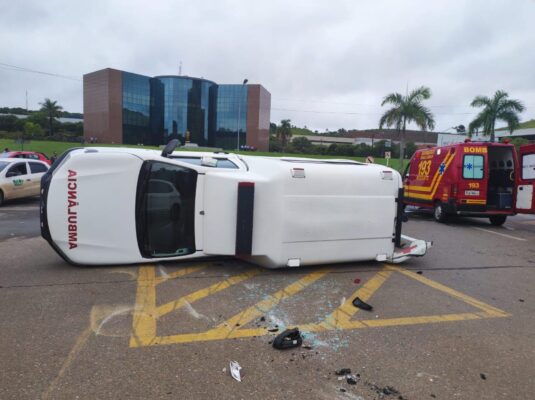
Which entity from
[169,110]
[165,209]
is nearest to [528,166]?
[165,209]

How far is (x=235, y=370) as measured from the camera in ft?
9.00

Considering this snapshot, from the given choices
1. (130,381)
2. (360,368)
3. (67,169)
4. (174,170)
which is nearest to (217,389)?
(130,381)

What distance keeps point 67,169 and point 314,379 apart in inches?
143

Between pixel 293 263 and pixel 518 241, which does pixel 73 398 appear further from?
pixel 518 241

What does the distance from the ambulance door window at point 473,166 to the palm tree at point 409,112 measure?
63.8 ft

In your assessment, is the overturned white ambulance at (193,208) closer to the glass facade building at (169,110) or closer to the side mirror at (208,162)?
the side mirror at (208,162)

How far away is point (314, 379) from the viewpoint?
2697mm

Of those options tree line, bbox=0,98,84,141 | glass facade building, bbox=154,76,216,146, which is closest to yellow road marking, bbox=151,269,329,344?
glass facade building, bbox=154,76,216,146

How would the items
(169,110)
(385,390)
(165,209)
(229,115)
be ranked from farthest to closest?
(229,115)
(169,110)
(165,209)
(385,390)

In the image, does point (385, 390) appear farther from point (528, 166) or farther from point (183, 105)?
point (183, 105)

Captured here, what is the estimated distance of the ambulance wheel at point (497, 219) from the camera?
34.1ft

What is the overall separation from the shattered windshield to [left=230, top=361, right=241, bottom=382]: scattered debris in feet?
7.83

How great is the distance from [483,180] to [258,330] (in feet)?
27.7

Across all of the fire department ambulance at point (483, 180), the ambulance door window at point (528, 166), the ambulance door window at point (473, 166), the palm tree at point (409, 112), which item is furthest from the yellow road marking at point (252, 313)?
the palm tree at point (409, 112)
